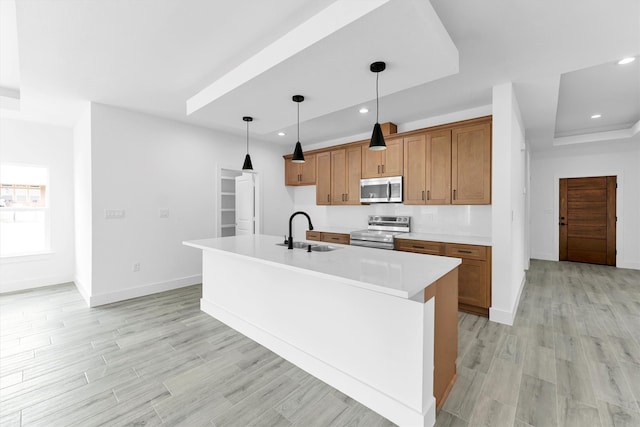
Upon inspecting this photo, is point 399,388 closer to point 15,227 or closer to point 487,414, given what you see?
point 487,414

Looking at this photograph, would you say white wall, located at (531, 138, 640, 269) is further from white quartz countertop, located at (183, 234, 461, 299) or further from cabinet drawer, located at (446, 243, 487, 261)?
white quartz countertop, located at (183, 234, 461, 299)

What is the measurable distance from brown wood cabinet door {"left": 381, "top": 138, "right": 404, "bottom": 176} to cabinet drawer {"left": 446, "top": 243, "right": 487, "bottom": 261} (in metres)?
1.36

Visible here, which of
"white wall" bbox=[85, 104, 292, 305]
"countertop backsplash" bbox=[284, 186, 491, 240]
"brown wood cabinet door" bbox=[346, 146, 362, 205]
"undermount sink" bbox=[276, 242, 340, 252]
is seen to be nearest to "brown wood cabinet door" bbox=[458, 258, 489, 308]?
"countertop backsplash" bbox=[284, 186, 491, 240]

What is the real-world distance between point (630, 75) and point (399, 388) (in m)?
4.20

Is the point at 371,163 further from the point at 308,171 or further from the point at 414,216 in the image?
the point at 308,171

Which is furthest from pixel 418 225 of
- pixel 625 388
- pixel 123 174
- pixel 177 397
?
pixel 123 174

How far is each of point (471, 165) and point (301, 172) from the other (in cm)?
318

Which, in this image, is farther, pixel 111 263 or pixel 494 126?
pixel 111 263

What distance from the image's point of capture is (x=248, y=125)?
360 centimetres

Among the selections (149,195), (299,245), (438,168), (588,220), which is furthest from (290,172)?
(588,220)

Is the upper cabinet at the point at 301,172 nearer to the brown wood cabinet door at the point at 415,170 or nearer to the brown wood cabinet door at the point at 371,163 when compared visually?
the brown wood cabinet door at the point at 371,163

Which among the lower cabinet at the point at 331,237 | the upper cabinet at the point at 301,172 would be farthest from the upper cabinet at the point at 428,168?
the upper cabinet at the point at 301,172

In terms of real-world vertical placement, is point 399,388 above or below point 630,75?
below

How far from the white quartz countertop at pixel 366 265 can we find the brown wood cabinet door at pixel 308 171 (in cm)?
293
